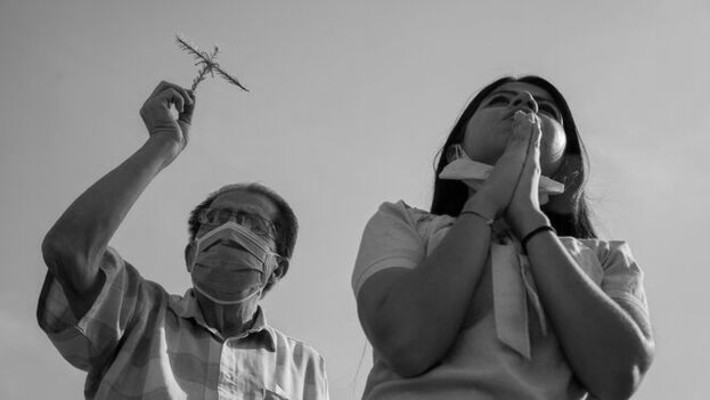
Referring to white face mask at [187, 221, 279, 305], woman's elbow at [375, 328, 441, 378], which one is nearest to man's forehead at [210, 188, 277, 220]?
white face mask at [187, 221, 279, 305]

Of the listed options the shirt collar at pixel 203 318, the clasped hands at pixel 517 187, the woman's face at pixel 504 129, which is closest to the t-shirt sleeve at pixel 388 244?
the clasped hands at pixel 517 187

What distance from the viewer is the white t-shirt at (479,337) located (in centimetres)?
322

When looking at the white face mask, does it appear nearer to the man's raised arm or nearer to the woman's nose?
the man's raised arm

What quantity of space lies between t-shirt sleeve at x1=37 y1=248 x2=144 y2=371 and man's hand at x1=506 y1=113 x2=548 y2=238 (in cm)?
236

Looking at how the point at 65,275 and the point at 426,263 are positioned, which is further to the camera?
the point at 65,275

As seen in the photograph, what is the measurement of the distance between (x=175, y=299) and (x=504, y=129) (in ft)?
8.40

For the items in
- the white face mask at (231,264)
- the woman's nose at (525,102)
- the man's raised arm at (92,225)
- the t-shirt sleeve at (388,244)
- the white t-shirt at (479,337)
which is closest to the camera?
the white t-shirt at (479,337)

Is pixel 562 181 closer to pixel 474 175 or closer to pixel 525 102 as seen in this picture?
pixel 525 102

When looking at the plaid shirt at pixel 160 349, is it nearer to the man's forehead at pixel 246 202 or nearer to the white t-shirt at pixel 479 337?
the man's forehead at pixel 246 202

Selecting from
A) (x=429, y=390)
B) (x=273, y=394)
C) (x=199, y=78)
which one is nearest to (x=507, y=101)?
(x=429, y=390)

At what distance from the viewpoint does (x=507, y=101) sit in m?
4.32

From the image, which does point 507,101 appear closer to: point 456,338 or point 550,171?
point 550,171

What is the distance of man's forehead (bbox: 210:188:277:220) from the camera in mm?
6484

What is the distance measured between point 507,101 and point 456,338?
1.27 metres
